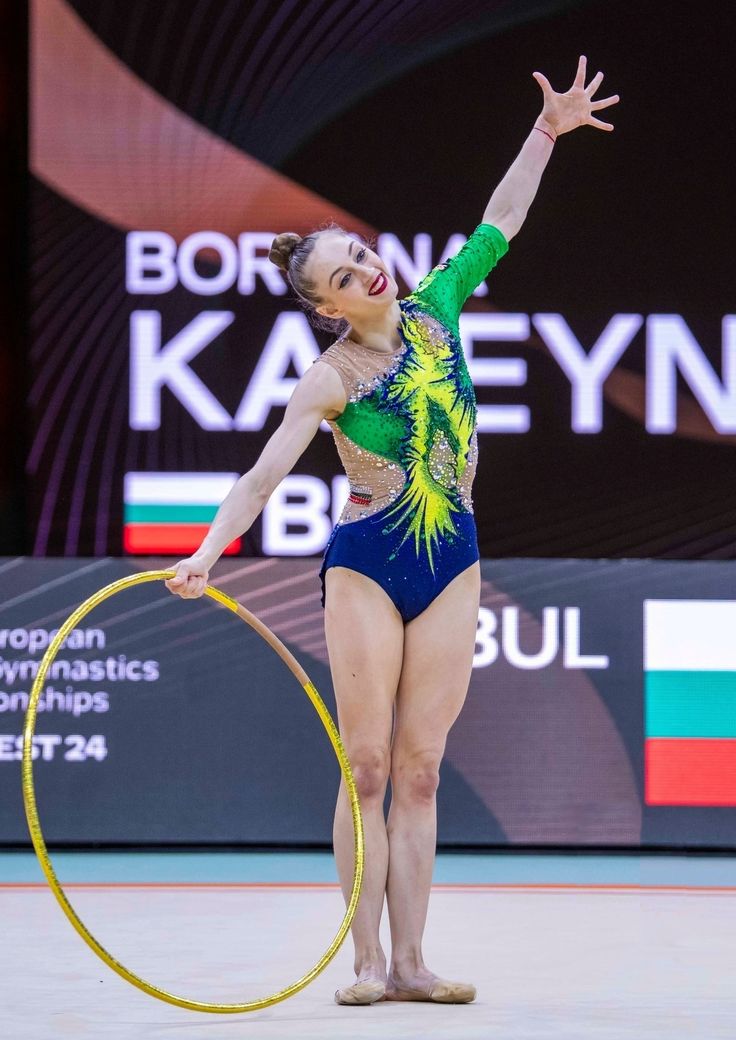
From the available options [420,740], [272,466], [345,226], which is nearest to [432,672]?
[420,740]

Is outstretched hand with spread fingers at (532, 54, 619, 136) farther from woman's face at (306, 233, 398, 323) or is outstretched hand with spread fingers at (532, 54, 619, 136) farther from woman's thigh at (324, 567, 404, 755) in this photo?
woman's thigh at (324, 567, 404, 755)

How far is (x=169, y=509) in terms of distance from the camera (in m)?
6.05

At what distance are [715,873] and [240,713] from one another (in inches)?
67.9

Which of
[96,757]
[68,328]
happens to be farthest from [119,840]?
[68,328]

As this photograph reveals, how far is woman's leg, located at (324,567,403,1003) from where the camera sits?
3529 mm

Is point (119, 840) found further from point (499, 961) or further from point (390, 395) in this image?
point (390, 395)

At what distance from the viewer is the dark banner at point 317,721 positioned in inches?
233

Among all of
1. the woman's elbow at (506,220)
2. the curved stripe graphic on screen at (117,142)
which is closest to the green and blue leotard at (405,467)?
the woman's elbow at (506,220)

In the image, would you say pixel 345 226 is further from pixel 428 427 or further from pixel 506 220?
pixel 428 427

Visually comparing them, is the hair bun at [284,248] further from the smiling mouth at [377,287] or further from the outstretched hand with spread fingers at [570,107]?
the outstretched hand with spread fingers at [570,107]

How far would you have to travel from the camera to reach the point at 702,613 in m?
5.96

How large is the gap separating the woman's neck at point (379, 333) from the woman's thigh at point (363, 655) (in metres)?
0.49

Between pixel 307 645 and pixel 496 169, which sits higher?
pixel 496 169

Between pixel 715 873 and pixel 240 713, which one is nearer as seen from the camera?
pixel 715 873
